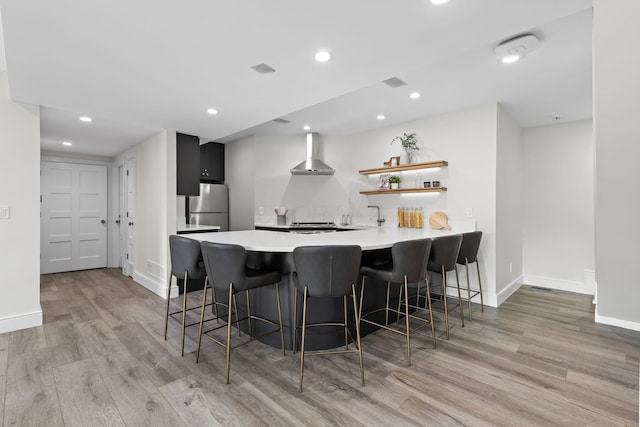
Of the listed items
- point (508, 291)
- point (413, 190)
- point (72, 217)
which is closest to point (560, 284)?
point (508, 291)

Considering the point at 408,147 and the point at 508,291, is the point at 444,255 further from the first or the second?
the point at 408,147

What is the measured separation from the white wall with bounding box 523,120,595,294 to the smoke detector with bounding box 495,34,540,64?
2698mm

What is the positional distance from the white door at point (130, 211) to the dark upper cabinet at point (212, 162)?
1.10 metres

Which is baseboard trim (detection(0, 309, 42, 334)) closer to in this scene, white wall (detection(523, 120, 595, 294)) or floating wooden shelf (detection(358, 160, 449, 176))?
floating wooden shelf (detection(358, 160, 449, 176))

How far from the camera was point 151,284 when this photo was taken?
173 inches

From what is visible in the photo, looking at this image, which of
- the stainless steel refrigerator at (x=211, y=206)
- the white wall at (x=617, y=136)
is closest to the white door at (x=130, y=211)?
the stainless steel refrigerator at (x=211, y=206)

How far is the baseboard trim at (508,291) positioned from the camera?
148 inches

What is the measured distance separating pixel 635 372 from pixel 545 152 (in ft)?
10.8

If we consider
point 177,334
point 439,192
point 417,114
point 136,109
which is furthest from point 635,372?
point 136,109

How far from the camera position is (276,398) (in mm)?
1901

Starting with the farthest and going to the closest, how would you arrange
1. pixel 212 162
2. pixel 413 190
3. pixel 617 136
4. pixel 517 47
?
1. pixel 212 162
2. pixel 413 190
3. pixel 517 47
4. pixel 617 136

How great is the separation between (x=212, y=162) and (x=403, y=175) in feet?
11.6

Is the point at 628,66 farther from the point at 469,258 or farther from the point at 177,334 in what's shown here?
the point at 177,334

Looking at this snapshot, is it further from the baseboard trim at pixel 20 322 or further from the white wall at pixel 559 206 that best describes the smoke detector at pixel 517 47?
the baseboard trim at pixel 20 322
